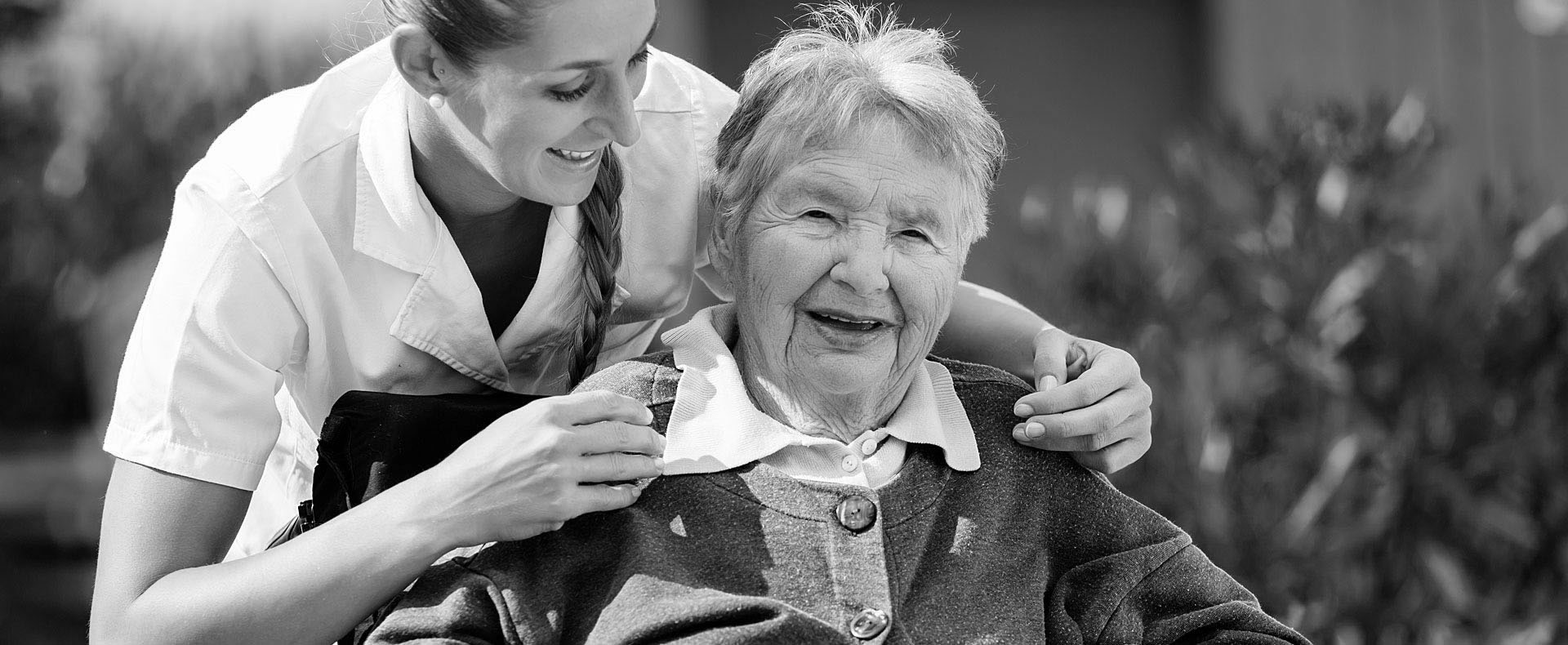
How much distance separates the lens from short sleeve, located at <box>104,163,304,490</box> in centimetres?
191

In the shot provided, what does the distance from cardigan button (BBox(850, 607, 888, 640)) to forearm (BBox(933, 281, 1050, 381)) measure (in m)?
0.66

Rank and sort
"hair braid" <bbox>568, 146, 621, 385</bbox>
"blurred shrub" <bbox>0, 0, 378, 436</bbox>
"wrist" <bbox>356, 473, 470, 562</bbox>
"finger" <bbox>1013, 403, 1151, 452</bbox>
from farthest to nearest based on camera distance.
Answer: "blurred shrub" <bbox>0, 0, 378, 436</bbox> < "hair braid" <bbox>568, 146, 621, 385</bbox> < "finger" <bbox>1013, 403, 1151, 452</bbox> < "wrist" <bbox>356, 473, 470, 562</bbox>

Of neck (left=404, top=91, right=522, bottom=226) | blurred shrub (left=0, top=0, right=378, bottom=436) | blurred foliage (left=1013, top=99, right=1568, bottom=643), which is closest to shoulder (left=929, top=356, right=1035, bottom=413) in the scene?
neck (left=404, top=91, right=522, bottom=226)

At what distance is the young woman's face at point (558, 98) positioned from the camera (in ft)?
6.25

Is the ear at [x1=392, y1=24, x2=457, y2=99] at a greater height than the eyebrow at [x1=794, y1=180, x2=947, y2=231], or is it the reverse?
the ear at [x1=392, y1=24, x2=457, y2=99]

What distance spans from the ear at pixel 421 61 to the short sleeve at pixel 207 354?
257mm

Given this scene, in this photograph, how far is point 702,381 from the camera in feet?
7.09

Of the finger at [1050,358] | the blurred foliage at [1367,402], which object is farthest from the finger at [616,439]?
the blurred foliage at [1367,402]

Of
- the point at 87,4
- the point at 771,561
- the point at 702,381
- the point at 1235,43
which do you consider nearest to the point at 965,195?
the point at 702,381

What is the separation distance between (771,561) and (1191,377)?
6.76ft

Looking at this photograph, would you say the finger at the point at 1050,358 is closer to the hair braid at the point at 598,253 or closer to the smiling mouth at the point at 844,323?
the smiling mouth at the point at 844,323

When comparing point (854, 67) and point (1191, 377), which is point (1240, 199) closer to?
point (1191, 377)

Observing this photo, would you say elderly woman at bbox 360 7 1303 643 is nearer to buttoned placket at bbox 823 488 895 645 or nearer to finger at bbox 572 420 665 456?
buttoned placket at bbox 823 488 895 645

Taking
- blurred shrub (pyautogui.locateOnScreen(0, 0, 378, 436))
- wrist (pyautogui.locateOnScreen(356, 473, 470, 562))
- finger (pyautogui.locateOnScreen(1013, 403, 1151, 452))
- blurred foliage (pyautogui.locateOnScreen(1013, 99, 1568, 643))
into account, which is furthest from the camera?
blurred shrub (pyautogui.locateOnScreen(0, 0, 378, 436))
